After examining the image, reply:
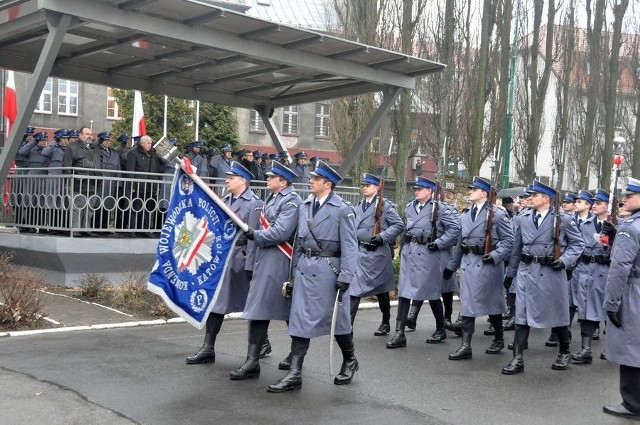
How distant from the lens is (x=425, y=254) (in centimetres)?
1073

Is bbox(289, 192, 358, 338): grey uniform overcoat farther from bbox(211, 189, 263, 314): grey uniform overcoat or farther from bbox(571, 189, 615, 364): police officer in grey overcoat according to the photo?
bbox(571, 189, 615, 364): police officer in grey overcoat

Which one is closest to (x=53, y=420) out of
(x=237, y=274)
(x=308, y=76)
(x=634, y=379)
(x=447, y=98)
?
(x=237, y=274)

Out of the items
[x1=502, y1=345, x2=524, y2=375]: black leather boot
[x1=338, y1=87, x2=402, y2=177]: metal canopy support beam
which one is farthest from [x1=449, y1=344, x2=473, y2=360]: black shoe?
[x1=338, y1=87, x2=402, y2=177]: metal canopy support beam

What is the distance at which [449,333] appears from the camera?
1180cm

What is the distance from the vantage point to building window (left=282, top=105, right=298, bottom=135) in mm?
48441

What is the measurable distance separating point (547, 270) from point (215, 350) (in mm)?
3808

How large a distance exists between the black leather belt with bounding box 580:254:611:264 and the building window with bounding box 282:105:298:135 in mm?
38240

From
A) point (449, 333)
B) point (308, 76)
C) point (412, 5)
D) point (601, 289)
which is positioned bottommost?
point (449, 333)

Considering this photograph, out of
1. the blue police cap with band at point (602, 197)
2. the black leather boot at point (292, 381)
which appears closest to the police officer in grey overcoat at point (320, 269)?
the black leather boot at point (292, 381)

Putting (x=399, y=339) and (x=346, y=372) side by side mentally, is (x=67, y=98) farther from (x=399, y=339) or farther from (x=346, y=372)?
(x=346, y=372)

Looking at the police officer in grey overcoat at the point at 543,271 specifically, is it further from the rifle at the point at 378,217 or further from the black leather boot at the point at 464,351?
the rifle at the point at 378,217

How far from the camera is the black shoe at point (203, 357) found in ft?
28.1

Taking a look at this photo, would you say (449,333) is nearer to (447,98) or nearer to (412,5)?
(412,5)

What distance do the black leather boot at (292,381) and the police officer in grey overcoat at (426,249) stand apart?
306cm
